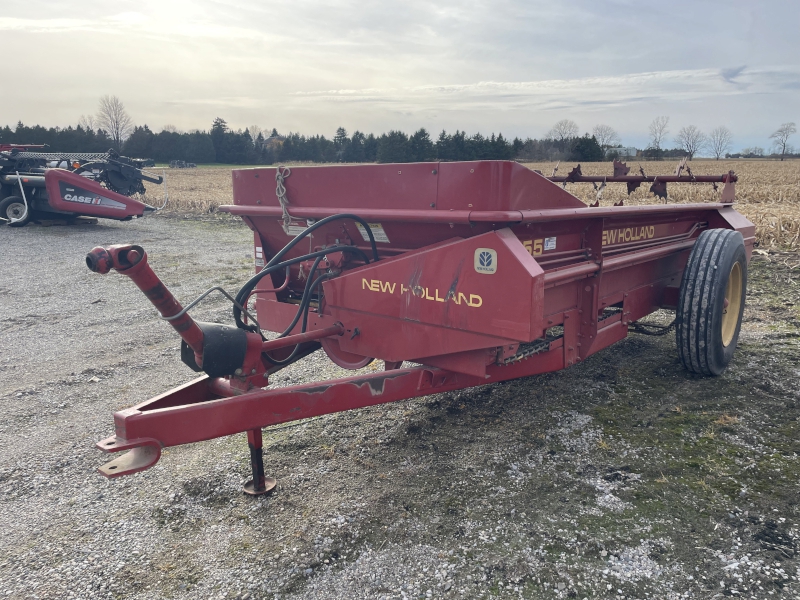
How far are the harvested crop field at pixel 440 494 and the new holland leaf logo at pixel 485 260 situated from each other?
3.47 ft

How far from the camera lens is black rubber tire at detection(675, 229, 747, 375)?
3816 mm

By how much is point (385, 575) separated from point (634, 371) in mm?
2821

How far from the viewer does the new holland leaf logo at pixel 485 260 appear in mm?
2512

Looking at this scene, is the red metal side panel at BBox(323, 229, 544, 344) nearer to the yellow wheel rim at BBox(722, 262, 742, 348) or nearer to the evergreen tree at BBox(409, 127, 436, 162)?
the yellow wheel rim at BBox(722, 262, 742, 348)

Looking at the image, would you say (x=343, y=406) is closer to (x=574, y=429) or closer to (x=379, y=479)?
(x=379, y=479)

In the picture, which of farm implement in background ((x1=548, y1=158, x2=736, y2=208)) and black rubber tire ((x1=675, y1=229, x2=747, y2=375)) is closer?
black rubber tire ((x1=675, y1=229, x2=747, y2=375))

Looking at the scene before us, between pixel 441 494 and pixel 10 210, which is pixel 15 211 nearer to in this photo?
Answer: pixel 10 210

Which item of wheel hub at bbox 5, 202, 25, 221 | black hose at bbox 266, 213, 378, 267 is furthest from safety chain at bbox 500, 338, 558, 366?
wheel hub at bbox 5, 202, 25, 221

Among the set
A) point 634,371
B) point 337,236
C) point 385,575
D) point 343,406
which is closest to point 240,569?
point 385,575

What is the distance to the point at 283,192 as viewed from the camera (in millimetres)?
3266

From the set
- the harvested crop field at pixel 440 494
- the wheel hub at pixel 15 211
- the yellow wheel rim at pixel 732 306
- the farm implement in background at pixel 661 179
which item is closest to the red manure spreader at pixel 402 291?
the harvested crop field at pixel 440 494

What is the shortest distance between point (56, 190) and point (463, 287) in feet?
39.5

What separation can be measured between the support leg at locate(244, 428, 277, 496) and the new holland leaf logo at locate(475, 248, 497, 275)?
1.22 m

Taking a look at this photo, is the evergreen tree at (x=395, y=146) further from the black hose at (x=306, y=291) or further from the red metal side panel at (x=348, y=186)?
the black hose at (x=306, y=291)
